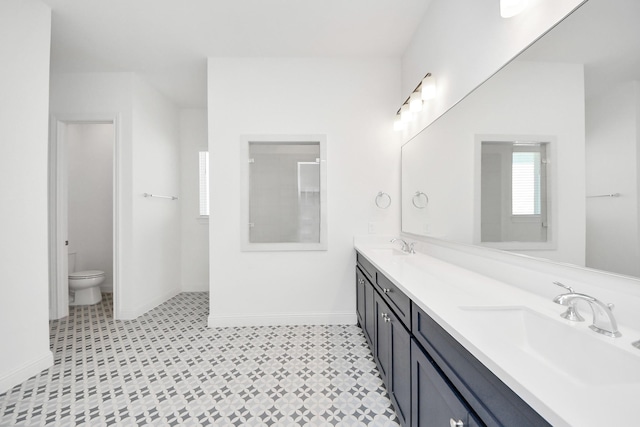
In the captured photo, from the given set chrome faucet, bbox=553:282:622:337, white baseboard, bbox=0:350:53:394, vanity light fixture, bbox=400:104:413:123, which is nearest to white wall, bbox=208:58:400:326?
vanity light fixture, bbox=400:104:413:123

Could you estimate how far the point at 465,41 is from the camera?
69.5 inches

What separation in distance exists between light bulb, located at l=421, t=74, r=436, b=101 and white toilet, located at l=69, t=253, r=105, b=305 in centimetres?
417

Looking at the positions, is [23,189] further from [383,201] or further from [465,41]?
[465,41]

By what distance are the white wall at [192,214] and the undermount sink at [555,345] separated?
3915 mm

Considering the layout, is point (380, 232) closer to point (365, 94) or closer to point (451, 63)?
point (365, 94)

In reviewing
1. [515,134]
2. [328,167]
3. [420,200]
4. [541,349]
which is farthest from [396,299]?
[328,167]

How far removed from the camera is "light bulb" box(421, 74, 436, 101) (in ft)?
7.11

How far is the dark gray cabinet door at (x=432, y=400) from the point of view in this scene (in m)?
0.84

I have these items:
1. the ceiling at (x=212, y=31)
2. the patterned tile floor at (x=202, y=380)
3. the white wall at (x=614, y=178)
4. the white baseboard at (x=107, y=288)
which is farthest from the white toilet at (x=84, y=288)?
the white wall at (x=614, y=178)

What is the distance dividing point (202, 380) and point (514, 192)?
2242 mm

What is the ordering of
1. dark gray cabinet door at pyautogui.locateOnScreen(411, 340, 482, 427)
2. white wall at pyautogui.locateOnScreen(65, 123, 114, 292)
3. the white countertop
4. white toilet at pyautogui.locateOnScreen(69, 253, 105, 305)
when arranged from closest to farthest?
the white countertop < dark gray cabinet door at pyautogui.locateOnScreen(411, 340, 482, 427) < white toilet at pyautogui.locateOnScreen(69, 253, 105, 305) < white wall at pyautogui.locateOnScreen(65, 123, 114, 292)

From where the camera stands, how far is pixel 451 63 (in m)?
1.93

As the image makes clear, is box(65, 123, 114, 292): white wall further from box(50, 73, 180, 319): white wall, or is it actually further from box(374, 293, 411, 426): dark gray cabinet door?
box(374, 293, 411, 426): dark gray cabinet door

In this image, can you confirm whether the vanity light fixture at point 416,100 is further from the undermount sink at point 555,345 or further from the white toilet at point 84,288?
the white toilet at point 84,288
